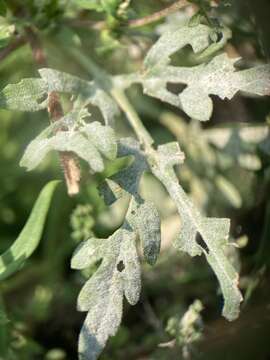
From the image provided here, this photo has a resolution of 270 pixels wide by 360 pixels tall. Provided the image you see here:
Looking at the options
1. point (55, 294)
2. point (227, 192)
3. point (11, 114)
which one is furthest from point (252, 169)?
point (11, 114)

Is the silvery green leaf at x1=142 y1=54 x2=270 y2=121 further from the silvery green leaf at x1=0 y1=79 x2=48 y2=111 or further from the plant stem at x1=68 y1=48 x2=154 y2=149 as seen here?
the silvery green leaf at x1=0 y1=79 x2=48 y2=111

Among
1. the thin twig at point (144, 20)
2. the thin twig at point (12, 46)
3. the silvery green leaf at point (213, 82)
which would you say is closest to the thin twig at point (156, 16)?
the thin twig at point (144, 20)

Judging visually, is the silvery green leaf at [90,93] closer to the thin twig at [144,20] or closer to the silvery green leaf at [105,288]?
the thin twig at [144,20]

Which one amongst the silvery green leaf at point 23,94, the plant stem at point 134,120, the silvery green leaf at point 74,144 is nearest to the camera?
the silvery green leaf at point 74,144

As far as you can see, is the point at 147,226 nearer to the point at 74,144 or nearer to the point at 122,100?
the point at 74,144

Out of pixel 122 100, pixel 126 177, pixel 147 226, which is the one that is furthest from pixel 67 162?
pixel 122 100

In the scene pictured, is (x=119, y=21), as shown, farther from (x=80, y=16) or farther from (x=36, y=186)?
(x=36, y=186)

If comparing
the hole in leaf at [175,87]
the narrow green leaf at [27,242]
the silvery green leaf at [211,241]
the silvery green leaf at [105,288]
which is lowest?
the hole in leaf at [175,87]
